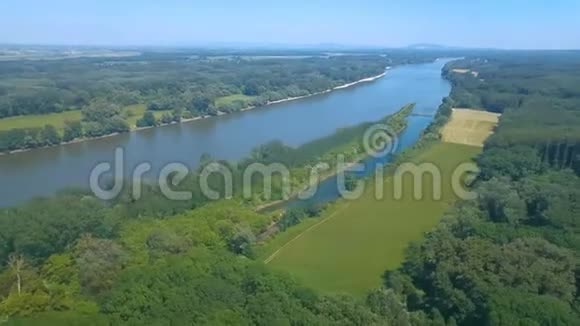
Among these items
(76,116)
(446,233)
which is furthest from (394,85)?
(446,233)

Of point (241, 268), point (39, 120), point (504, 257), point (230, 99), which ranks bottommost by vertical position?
point (39, 120)

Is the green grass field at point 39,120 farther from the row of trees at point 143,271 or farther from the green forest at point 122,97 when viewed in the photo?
the row of trees at point 143,271

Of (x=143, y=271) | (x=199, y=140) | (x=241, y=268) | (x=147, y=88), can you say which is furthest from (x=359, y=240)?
(x=147, y=88)

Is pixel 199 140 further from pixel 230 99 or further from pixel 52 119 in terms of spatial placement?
pixel 230 99

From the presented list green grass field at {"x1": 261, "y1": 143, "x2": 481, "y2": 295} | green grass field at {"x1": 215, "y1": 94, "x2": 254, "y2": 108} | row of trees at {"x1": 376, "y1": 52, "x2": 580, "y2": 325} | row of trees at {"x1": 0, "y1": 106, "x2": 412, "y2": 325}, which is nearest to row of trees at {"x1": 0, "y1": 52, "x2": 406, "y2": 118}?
green grass field at {"x1": 215, "y1": 94, "x2": 254, "y2": 108}

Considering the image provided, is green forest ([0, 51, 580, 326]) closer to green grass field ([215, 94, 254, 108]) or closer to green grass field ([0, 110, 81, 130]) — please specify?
green grass field ([0, 110, 81, 130])

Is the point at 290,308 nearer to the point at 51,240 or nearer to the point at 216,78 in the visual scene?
the point at 51,240

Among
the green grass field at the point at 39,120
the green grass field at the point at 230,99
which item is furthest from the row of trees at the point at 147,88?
the green grass field at the point at 39,120
